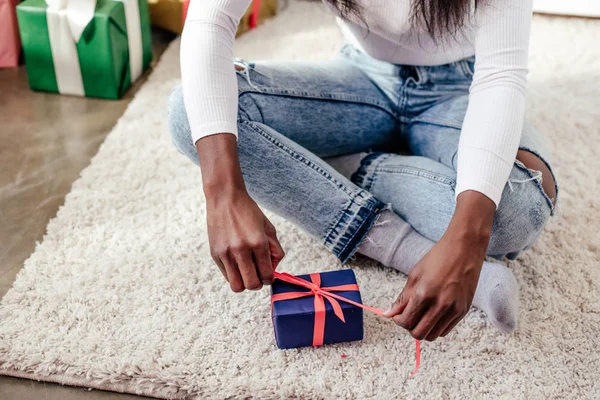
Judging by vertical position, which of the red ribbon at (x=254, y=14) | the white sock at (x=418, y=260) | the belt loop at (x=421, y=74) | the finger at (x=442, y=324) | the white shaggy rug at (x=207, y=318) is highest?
the belt loop at (x=421, y=74)

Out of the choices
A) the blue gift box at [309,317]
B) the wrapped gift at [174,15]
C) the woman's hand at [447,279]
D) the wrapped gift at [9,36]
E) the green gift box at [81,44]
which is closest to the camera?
the woman's hand at [447,279]

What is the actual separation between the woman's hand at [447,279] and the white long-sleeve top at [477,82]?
0.18 ft

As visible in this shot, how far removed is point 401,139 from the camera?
120 centimetres

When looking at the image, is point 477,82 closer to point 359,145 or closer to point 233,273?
point 359,145

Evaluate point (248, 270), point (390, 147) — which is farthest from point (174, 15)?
point (248, 270)

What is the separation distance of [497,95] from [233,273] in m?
0.46

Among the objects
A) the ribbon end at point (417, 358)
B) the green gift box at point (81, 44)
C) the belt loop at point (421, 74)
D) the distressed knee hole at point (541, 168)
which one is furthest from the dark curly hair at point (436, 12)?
the green gift box at point (81, 44)

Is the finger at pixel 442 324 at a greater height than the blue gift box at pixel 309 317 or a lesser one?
greater

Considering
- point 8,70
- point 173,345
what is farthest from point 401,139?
point 8,70

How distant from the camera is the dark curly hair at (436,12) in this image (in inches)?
34.6

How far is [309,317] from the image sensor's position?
0.88m

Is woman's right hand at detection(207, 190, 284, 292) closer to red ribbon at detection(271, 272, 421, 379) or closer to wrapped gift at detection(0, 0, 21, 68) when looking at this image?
red ribbon at detection(271, 272, 421, 379)

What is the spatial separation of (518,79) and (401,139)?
335 mm

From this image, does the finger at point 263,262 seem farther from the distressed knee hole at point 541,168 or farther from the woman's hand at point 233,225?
the distressed knee hole at point 541,168
